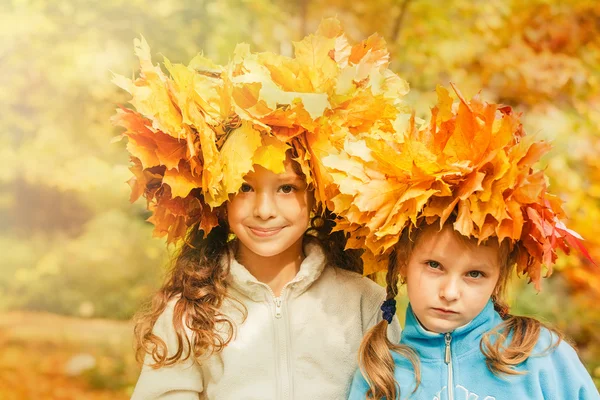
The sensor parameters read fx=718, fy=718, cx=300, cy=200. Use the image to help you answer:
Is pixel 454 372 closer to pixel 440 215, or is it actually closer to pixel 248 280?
pixel 440 215

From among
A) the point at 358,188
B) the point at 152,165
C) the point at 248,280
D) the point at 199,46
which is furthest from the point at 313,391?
the point at 199,46

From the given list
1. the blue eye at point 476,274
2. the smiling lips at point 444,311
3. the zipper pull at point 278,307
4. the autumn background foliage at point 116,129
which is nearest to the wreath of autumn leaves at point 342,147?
the blue eye at point 476,274

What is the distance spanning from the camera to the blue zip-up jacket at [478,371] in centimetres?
199

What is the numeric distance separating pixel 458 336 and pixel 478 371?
0.11 m

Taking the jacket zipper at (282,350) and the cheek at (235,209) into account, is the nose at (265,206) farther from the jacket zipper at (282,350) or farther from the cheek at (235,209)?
the jacket zipper at (282,350)

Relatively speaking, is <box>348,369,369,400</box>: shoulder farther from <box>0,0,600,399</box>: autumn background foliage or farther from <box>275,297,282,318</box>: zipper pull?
<box>0,0,600,399</box>: autumn background foliage

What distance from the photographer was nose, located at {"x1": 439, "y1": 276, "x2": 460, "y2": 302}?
6.41 ft

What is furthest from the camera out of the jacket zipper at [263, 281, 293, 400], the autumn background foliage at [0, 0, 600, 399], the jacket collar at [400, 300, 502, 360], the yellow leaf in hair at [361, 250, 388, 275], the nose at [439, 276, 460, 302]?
the autumn background foliage at [0, 0, 600, 399]

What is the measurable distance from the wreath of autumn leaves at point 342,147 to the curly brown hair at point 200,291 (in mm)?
169

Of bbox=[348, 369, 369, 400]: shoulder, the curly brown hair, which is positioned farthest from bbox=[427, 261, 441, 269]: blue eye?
bbox=[348, 369, 369, 400]: shoulder

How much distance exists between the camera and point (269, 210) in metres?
2.20

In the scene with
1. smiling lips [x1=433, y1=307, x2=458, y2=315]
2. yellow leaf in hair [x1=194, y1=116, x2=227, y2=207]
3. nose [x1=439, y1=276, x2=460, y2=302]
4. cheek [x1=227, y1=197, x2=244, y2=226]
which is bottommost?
smiling lips [x1=433, y1=307, x2=458, y2=315]

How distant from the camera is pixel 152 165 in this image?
6.85 feet

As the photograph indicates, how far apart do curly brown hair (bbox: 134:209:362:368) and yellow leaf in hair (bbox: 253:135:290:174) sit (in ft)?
0.80
